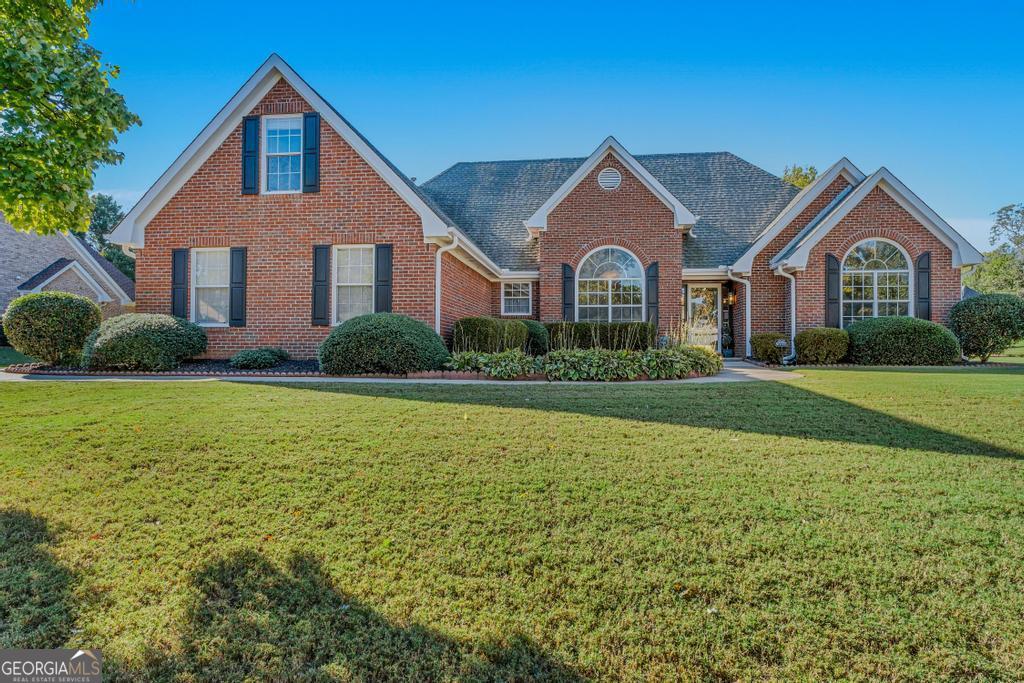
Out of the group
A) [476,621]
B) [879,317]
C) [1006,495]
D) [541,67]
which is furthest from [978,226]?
[476,621]

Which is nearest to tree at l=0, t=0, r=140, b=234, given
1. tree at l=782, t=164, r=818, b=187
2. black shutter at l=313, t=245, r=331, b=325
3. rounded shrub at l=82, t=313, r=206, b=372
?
rounded shrub at l=82, t=313, r=206, b=372

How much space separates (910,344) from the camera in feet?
41.0

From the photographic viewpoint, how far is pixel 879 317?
13.4 meters

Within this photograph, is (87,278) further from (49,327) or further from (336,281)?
(336,281)

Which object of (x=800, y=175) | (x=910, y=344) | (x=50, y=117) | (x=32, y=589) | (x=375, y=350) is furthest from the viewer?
(x=800, y=175)

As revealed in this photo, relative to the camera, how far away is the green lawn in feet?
6.47

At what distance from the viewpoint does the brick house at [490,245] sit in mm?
11719

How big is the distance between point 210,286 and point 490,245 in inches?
328

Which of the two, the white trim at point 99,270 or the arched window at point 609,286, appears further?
the white trim at point 99,270

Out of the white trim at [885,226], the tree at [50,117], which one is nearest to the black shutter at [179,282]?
the tree at [50,117]

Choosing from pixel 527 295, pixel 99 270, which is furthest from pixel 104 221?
pixel 527 295

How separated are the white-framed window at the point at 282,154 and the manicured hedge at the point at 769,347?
12.5 meters

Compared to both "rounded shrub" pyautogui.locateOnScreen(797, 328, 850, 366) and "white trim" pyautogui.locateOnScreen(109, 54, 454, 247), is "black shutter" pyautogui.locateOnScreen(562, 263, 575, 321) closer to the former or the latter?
"white trim" pyautogui.locateOnScreen(109, 54, 454, 247)

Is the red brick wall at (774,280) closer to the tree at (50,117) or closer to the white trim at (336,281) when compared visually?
the white trim at (336,281)
